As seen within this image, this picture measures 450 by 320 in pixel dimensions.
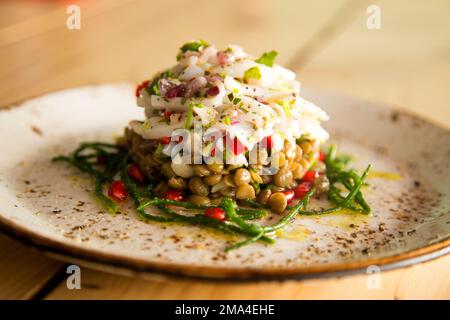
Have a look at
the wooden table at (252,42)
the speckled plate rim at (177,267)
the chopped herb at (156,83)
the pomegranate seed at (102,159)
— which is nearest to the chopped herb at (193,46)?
the chopped herb at (156,83)

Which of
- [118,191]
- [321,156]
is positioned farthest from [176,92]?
[321,156]

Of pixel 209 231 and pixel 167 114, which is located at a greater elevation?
pixel 167 114

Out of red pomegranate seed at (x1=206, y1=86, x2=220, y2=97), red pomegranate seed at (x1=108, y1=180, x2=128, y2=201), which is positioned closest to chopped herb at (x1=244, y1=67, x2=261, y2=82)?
red pomegranate seed at (x1=206, y1=86, x2=220, y2=97)

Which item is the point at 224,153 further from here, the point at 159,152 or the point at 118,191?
the point at 118,191

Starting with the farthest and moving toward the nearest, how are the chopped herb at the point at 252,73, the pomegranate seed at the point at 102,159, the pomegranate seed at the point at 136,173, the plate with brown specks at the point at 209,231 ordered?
the pomegranate seed at the point at 102,159 < the pomegranate seed at the point at 136,173 < the chopped herb at the point at 252,73 < the plate with brown specks at the point at 209,231

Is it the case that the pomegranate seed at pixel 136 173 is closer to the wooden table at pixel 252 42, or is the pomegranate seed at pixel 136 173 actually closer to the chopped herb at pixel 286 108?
the chopped herb at pixel 286 108

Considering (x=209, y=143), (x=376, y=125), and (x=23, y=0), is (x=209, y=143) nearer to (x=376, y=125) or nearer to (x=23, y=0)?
(x=376, y=125)
